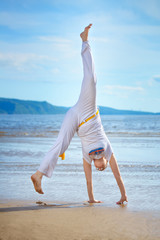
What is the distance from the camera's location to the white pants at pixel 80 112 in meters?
4.02

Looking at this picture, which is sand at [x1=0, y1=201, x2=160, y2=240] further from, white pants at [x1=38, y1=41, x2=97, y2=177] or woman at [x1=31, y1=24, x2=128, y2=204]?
white pants at [x1=38, y1=41, x2=97, y2=177]

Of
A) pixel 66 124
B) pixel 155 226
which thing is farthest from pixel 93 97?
pixel 155 226

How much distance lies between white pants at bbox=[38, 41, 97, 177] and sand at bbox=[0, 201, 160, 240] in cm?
57

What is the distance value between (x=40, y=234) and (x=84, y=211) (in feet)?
3.32

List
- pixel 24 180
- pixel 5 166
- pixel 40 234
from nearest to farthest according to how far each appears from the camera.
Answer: pixel 40 234 < pixel 24 180 < pixel 5 166

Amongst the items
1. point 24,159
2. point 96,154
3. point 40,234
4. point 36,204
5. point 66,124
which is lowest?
point 24,159

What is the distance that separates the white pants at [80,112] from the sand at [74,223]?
0.57 meters

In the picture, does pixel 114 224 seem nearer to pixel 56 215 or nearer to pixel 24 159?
pixel 56 215

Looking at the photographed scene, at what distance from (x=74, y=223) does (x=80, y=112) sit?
1435 millimetres

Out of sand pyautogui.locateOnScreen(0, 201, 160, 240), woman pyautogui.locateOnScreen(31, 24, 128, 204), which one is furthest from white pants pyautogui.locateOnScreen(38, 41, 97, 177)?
sand pyautogui.locateOnScreen(0, 201, 160, 240)

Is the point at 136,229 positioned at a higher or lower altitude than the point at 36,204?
higher

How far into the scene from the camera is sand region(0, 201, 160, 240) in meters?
3.08

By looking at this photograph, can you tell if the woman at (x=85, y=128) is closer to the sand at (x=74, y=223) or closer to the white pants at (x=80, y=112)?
the white pants at (x=80, y=112)

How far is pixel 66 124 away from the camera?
4.13 meters
